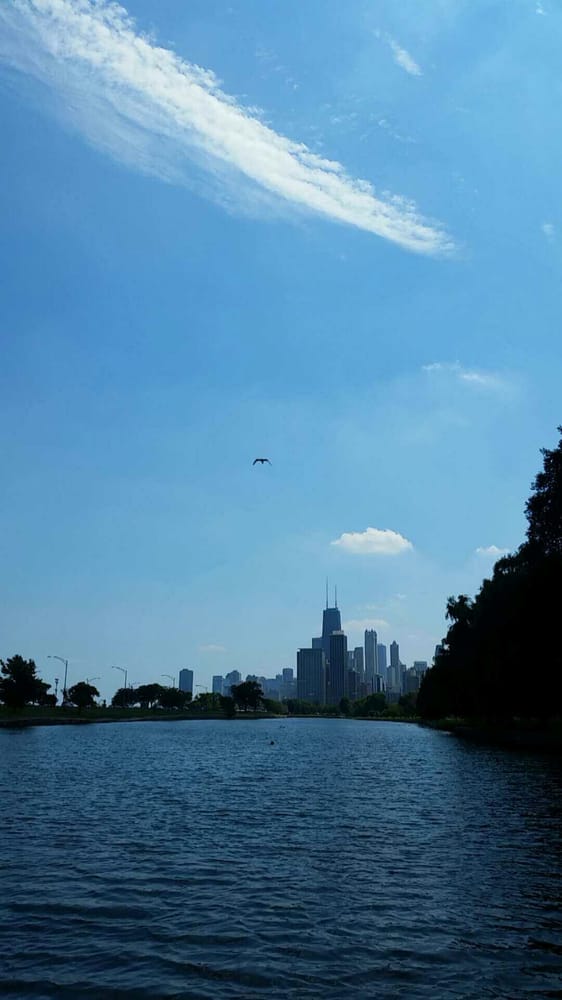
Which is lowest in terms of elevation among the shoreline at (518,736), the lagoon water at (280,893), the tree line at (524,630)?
the shoreline at (518,736)

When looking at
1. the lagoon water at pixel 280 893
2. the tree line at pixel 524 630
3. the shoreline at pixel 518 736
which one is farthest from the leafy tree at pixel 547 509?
the lagoon water at pixel 280 893

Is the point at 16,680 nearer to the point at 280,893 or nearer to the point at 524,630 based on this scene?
the point at 524,630

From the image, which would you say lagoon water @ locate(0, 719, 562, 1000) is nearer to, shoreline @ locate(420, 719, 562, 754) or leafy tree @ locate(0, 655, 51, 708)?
shoreline @ locate(420, 719, 562, 754)

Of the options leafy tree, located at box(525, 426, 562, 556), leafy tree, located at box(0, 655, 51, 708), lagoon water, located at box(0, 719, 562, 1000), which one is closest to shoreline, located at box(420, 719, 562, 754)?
leafy tree, located at box(525, 426, 562, 556)

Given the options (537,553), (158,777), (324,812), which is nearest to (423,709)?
(537,553)

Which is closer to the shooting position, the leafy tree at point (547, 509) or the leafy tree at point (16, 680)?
A: the leafy tree at point (547, 509)

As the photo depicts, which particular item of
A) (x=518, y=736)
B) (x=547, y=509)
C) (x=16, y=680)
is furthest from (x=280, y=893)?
(x=16, y=680)

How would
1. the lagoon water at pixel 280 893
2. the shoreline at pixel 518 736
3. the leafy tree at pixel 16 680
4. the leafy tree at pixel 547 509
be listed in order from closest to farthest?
the lagoon water at pixel 280 893 → the leafy tree at pixel 547 509 → the shoreline at pixel 518 736 → the leafy tree at pixel 16 680

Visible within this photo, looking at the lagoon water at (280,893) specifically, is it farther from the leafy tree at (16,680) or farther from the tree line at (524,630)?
A: the leafy tree at (16,680)
